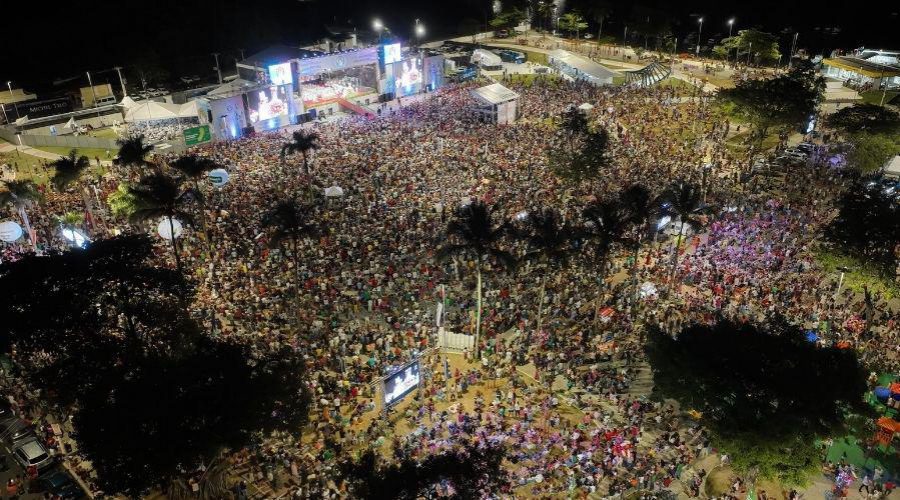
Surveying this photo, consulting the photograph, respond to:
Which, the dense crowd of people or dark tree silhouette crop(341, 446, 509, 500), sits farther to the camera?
the dense crowd of people

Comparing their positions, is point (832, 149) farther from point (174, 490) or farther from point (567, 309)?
point (174, 490)

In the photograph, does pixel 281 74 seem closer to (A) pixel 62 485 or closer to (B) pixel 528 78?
(B) pixel 528 78

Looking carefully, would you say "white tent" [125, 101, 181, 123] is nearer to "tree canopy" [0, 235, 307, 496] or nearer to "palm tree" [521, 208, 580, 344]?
"tree canopy" [0, 235, 307, 496]

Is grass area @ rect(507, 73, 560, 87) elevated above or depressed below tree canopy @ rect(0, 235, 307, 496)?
below

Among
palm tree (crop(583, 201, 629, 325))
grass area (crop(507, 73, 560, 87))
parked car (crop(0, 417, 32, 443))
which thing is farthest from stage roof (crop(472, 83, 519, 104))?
parked car (crop(0, 417, 32, 443))

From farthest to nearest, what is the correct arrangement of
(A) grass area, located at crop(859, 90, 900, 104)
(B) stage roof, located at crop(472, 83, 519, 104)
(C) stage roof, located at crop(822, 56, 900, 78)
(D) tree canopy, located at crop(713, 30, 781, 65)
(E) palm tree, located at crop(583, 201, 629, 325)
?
(D) tree canopy, located at crop(713, 30, 781, 65) < (C) stage roof, located at crop(822, 56, 900, 78) < (A) grass area, located at crop(859, 90, 900, 104) < (B) stage roof, located at crop(472, 83, 519, 104) < (E) palm tree, located at crop(583, 201, 629, 325)

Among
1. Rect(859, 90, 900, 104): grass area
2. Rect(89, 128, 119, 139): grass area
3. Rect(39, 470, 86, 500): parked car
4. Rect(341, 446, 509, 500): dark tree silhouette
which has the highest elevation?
Rect(341, 446, 509, 500): dark tree silhouette
